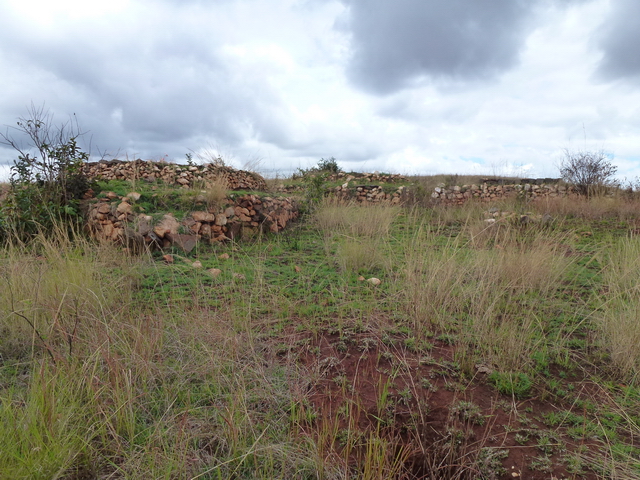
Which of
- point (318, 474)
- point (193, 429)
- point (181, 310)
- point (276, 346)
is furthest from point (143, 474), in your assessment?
point (181, 310)

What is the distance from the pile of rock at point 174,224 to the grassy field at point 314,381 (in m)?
1.32

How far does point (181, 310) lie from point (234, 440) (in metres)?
1.83

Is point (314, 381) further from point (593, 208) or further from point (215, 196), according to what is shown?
point (593, 208)

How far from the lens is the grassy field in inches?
73.5

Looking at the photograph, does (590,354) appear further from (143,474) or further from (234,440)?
(143,474)

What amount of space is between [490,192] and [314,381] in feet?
37.5

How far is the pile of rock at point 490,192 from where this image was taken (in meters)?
11.9

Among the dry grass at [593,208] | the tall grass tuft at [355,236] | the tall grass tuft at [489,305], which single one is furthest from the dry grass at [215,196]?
the dry grass at [593,208]

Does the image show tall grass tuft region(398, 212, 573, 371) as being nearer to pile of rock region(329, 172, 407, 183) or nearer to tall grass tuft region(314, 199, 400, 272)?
tall grass tuft region(314, 199, 400, 272)

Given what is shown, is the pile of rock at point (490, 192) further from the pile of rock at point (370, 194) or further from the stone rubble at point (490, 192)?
the pile of rock at point (370, 194)

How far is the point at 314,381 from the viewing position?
2541 mm

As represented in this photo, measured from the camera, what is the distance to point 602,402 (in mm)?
2408

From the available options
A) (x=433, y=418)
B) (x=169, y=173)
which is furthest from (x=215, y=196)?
(x=433, y=418)

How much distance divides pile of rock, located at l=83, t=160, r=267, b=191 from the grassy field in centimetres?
475
